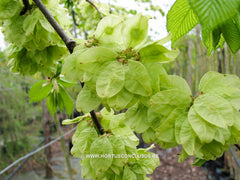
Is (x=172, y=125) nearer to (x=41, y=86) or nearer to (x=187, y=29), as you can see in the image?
(x=187, y=29)

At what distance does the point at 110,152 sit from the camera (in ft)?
1.57

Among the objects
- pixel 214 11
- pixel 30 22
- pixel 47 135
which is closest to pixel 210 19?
pixel 214 11

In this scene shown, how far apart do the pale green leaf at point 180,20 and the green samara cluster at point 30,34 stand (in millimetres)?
323

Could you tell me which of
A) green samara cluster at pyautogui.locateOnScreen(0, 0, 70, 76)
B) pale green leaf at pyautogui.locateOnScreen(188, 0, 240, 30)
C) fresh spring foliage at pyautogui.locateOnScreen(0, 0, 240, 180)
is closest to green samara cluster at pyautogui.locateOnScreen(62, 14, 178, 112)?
fresh spring foliage at pyautogui.locateOnScreen(0, 0, 240, 180)

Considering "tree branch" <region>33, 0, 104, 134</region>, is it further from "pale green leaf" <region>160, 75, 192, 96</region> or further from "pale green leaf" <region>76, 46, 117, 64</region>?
"pale green leaf" <region>160, 75, 192, 96</region>

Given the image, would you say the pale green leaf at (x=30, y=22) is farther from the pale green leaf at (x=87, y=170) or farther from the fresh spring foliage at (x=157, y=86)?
the pale green leaf at (x=87, y=170)

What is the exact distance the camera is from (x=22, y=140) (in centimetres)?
304

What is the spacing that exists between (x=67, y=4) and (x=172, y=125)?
36.0 inches

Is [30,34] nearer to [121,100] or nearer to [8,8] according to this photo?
[8,8]

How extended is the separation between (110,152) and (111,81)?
22cm

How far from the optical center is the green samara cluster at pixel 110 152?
1.58ft

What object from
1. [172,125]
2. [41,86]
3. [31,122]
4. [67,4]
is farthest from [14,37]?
[31,122]

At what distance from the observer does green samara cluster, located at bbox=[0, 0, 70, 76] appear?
19.6 inches

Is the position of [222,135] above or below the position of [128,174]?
above
